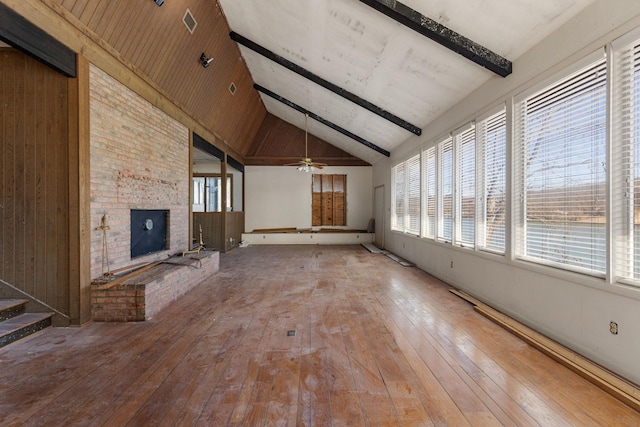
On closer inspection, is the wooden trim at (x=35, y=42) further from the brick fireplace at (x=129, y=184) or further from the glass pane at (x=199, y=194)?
the glass pane at (x=199, y=194)

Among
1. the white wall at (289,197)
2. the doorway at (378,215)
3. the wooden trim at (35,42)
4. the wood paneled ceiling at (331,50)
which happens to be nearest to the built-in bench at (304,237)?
the white wall at (289,197)

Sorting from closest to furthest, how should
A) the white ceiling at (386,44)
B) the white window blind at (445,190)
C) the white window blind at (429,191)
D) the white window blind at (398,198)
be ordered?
the white ceiling at (386,44) → the white window blind at (445,190) → the white window blind at (429,191) → the white window blind at (398,198)

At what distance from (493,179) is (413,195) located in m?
3.20

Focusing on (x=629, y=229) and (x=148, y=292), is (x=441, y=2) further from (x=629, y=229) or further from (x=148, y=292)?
(x=148, y=292)

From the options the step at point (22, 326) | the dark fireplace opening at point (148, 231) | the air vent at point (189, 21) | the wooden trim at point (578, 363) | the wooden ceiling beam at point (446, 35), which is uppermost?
the air vent at point (189, 21)

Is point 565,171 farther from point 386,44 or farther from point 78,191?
point 78,191

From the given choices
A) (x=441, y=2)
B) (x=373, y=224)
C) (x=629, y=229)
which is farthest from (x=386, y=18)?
(x=373, y=224)

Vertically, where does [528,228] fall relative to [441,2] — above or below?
below

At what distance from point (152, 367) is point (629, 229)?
12.8ft

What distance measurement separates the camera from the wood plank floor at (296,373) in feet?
6.16

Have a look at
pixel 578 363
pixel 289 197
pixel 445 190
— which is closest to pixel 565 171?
pixel 578 363

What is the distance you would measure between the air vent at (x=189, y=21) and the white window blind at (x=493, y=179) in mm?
4603

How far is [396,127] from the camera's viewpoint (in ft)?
22.6

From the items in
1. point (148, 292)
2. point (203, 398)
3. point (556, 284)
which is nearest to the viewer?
point (203, 398)
